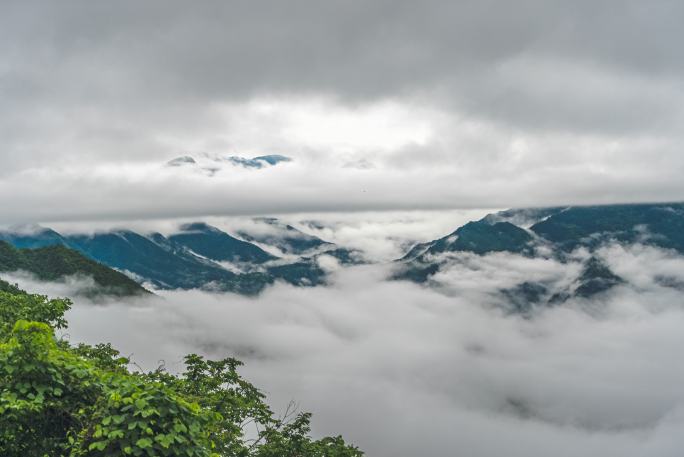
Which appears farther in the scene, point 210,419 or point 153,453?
point 210,419

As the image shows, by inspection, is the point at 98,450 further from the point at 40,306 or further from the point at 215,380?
the point at 215,380

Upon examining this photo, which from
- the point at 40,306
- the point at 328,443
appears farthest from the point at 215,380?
the point at 40,306

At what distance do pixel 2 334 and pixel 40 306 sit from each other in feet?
65.5

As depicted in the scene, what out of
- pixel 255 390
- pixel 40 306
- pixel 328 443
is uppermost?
pixel 40 306

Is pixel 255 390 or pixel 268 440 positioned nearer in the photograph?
pixel 268 440

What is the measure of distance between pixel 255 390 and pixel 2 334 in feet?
114

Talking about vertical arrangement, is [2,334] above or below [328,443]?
above

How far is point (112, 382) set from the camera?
16734 millimetres

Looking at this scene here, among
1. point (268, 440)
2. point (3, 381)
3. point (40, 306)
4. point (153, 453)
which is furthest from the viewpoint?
point (268, 440)

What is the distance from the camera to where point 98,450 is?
48.1 feet

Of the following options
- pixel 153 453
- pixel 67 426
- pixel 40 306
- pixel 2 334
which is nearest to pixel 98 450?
pixel 153 453

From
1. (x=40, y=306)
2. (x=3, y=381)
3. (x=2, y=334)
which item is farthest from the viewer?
(x=40, y=306)

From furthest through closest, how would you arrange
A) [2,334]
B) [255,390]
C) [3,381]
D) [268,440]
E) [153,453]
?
[255,390] < [268,440] < [2,334] < [3,381] < [153,453]

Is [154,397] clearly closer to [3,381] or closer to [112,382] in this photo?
[112,382]
